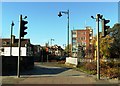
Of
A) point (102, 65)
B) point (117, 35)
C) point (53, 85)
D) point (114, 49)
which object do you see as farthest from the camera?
point (117, 35)

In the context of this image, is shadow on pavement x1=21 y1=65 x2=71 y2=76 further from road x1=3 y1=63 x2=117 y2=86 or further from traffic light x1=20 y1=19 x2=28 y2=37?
traffic light x1=20 y1=19 x2=28 y2=37

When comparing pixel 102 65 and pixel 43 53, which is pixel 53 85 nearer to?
pixel 102 65

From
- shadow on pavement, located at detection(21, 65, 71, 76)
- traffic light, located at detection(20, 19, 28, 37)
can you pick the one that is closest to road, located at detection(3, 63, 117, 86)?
shadow on pavement, located at detection(21, 65, 71, 76)

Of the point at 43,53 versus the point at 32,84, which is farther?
the point at 43,53

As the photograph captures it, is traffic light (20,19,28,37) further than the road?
Yes

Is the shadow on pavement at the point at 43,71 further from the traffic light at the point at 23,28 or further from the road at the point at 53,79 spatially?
the traffic light at the point at 23,28

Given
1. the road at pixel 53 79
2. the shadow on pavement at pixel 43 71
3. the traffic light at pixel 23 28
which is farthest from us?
the shadow on pavement at pixel 43 71

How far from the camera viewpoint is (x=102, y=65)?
1244 inches

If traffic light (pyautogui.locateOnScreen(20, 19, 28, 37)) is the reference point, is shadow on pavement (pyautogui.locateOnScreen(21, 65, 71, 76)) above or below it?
below

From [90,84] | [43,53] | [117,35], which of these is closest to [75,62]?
[90,84]

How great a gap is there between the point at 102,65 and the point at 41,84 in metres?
13.9

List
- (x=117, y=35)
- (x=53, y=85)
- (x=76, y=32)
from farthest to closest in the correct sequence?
(x=76, y=32), (x=117, y=35), (x=53, y=85)

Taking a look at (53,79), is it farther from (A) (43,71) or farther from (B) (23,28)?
(A) (43,71)

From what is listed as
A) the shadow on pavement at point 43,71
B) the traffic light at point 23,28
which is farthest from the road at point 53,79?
the traffic light at point 23,28
